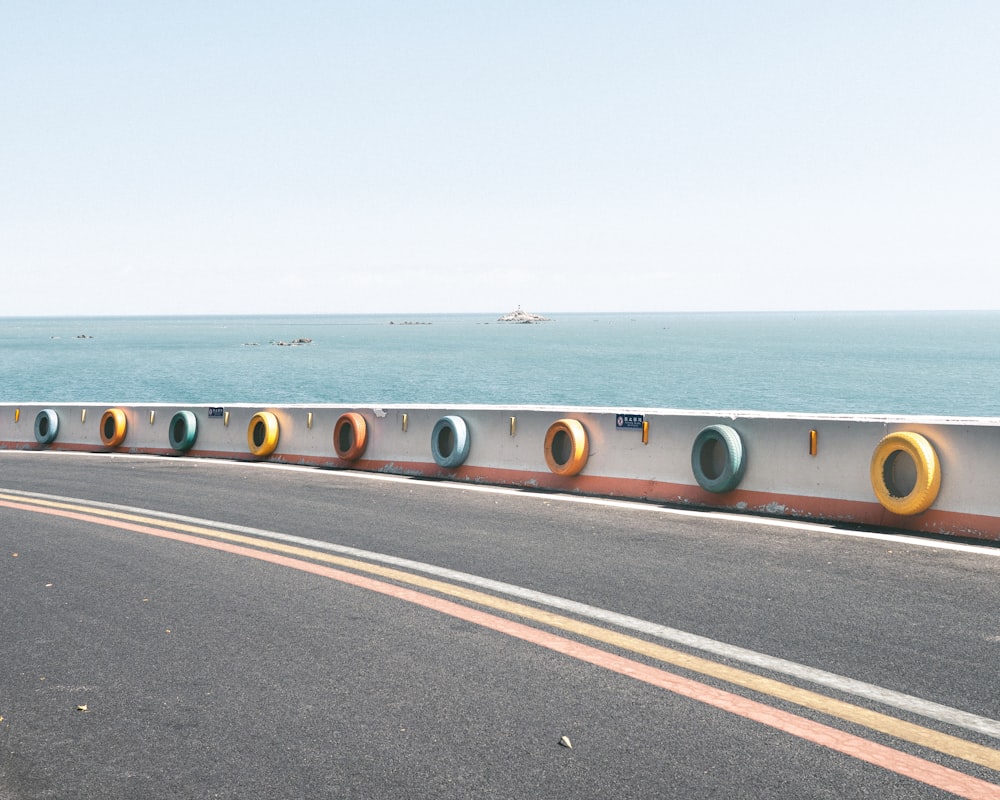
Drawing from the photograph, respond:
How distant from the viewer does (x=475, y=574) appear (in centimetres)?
709

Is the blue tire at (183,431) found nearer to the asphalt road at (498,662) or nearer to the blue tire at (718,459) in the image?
the asphalt road at (498,662)

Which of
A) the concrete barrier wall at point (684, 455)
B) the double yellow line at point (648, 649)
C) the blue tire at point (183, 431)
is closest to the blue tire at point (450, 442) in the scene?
the concrete barrier wall at point (684, 455)

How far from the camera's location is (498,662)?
5129 mm

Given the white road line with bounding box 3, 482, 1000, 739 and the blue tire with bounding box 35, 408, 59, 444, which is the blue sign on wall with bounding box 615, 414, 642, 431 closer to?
the white road line with bounding box 3, 482, 1000, 739

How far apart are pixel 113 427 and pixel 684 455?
37.8ft

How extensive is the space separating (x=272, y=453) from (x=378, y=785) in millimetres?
11975

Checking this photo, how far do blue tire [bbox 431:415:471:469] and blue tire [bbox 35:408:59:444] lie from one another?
381 inches

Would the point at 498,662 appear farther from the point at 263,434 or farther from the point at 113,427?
the point at 113,427

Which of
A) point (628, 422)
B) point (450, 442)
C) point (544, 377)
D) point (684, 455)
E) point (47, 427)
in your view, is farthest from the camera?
point (544, 377)

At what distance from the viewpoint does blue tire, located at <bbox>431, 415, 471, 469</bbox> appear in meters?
12.5

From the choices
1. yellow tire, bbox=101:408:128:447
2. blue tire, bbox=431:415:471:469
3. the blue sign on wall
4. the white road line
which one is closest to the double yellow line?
the white road line

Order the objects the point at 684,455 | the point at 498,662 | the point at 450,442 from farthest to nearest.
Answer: the point at 450,442 < the point at 684,455 < the point at 498,662

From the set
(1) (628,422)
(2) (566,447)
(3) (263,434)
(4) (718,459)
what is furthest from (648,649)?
(3) (263,434)

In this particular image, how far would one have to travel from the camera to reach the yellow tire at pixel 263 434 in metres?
15.3
